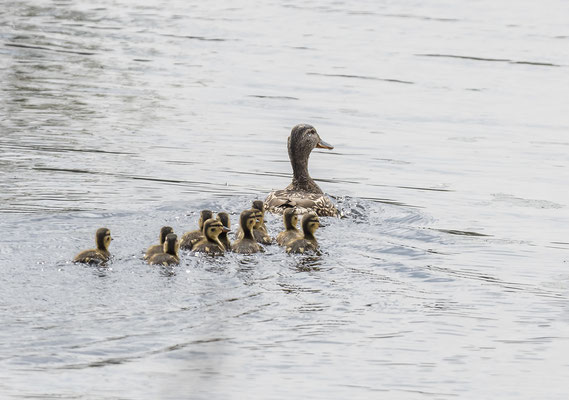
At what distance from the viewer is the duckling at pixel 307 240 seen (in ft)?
28.9

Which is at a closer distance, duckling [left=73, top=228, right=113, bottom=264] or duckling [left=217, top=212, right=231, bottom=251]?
duckling [left=73, top=228, right=113, bottom=264]

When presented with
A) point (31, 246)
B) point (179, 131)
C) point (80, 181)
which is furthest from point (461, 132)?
point (31, 246)

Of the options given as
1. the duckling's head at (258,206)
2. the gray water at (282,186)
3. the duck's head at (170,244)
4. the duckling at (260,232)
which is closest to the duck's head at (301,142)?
the gray water at (282,186)

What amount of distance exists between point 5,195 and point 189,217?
65.2 inches

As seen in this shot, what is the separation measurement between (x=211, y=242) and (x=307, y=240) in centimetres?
78

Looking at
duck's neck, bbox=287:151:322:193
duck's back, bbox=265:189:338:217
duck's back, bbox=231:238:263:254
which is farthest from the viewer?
duck's neck, bbox=287:151:322:193

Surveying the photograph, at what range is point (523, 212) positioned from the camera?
10961mm

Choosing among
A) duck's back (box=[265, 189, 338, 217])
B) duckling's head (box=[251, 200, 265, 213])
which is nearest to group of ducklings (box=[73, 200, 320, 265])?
duckling's head (box=[251, 200, 265, 213])

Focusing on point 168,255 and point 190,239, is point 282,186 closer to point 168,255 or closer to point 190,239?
point 190,239

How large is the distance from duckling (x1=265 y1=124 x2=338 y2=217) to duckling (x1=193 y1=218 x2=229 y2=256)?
5.52 feet

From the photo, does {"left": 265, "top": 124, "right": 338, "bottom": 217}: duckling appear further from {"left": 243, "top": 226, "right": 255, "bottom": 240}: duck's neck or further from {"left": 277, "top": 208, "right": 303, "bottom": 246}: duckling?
{"left": 243, "top": 226, "right": 255, "bottom": 240}: duck's neck

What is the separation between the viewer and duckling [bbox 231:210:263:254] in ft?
28.6

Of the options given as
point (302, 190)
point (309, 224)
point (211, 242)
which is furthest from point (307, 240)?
point (302, 190)

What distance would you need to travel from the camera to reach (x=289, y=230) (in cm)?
940
